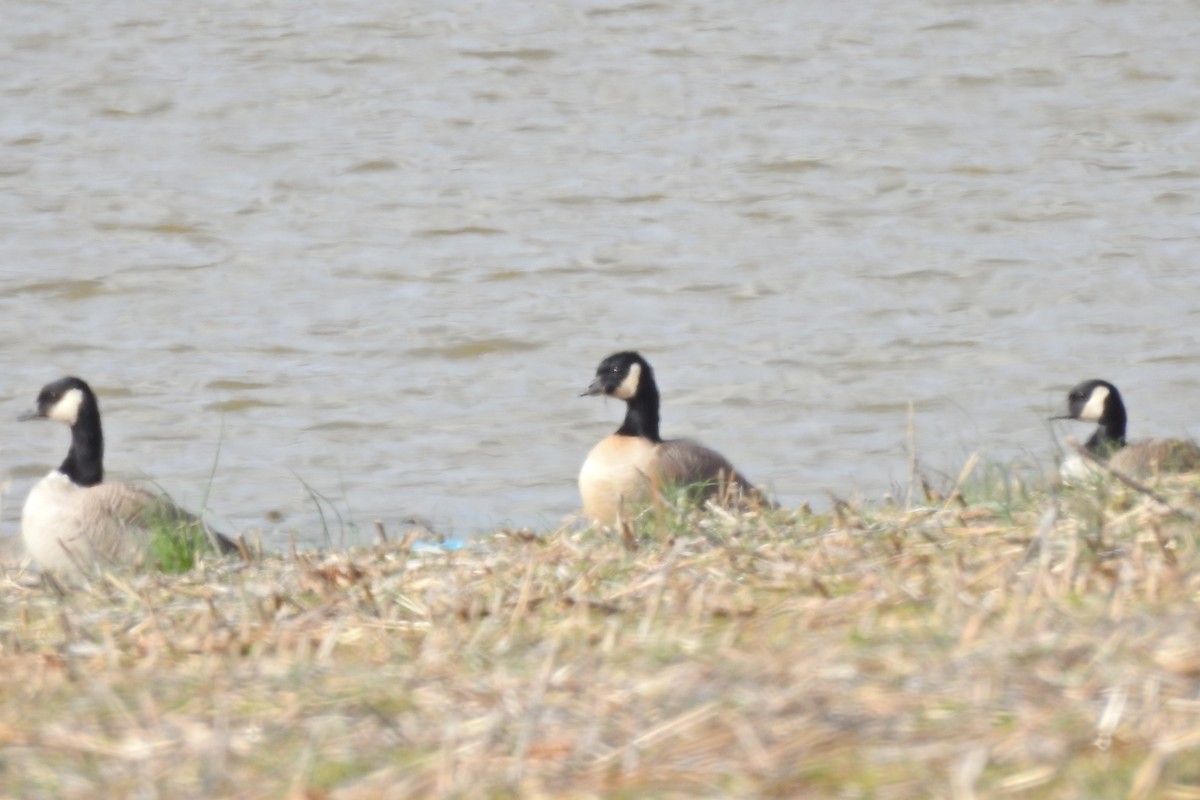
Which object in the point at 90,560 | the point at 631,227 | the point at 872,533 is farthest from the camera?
the point at 631,227

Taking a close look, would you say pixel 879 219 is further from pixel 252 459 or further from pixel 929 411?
pixel 252 459

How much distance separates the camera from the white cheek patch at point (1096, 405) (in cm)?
1020

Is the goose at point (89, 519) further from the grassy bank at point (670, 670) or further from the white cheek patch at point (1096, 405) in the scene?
the white cheek patch at point (1096, 405)

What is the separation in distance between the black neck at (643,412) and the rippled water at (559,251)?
0.96 meters

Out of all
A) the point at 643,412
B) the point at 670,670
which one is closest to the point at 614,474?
the point at 643,412

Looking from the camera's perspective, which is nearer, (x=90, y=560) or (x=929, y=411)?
(x=90, y=560)

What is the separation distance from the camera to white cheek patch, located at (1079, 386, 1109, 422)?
10203 millimetres

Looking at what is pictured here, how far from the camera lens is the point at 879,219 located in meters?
16.3

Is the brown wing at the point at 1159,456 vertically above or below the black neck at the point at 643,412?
below

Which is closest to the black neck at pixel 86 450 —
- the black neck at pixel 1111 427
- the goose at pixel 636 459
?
the goose at pixel 636 459

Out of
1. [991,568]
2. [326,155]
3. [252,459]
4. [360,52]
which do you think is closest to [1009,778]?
[991,568]

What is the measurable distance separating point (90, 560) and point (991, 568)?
429 cm

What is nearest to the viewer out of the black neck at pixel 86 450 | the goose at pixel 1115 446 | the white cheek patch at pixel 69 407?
the goose at pixel 1115 446

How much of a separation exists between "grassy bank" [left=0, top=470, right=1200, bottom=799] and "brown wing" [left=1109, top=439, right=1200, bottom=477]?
2570mm
